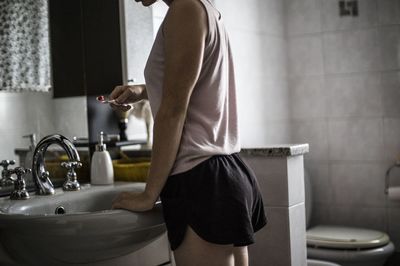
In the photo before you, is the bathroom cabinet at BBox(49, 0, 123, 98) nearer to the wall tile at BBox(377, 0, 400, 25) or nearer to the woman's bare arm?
the woman's bare arm

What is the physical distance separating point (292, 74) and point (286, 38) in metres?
0.22

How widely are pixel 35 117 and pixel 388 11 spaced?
6.92 feet

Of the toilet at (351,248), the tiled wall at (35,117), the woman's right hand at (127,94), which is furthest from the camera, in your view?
the toilet at (351,248)

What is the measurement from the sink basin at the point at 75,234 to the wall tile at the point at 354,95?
2.08 metres

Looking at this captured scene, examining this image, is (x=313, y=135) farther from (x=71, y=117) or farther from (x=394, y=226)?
(x=71, y=117)

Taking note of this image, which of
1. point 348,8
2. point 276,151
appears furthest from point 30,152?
point 348,8

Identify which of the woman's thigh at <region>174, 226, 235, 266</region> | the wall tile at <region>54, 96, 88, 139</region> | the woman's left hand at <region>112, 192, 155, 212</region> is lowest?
the woman's thigh at <region>174, 226, 235, 266</region>

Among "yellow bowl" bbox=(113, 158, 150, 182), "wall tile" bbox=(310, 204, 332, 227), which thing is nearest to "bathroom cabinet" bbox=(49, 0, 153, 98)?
Result: "yellow bowl" bbox=(113, 158, 150, 182)

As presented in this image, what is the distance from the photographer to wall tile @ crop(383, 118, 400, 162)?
313cm

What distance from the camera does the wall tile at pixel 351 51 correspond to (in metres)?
3.18

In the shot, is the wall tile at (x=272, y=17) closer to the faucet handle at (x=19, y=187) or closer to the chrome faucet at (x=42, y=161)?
the chrome faucet at (x=42, y=161)

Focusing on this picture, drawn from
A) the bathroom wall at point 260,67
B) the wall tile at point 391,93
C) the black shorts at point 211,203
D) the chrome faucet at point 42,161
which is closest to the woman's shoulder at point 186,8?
the black shorts at point 211,203

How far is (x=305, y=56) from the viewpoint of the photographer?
3.36m

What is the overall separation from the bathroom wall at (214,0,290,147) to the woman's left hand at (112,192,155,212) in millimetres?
1617
